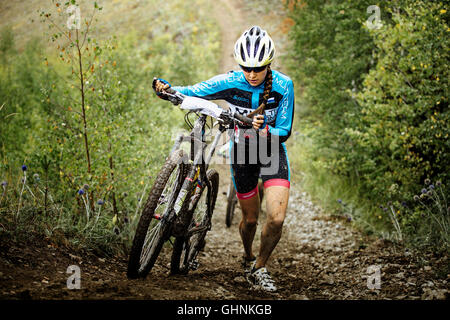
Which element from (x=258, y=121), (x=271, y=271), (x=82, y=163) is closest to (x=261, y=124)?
(x=258, y=121)

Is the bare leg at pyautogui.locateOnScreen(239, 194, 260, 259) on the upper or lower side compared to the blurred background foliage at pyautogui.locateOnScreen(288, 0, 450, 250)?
lower

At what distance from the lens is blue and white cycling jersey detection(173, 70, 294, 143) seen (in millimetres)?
3742

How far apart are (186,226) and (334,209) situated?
4.62 metres

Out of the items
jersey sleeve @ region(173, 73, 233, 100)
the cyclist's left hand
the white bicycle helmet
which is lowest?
the cyclist's left hand

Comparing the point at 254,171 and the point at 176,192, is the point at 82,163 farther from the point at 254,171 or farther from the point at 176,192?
the point at 254,171

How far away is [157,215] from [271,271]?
8.20 ft

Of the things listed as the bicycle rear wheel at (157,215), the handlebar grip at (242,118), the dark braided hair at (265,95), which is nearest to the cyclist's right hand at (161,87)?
the bicycle rear wheel at (157,215)

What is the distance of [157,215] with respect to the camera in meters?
3.14

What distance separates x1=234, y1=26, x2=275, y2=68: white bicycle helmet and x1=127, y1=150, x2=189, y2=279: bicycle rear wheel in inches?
48.0

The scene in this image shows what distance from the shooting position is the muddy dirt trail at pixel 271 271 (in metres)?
2.82

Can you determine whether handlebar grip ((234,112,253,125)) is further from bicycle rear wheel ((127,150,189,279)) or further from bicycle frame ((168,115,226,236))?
bicycle rear wheel ((127,150,189,279))

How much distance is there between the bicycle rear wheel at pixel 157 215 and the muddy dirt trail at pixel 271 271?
0.18 metres

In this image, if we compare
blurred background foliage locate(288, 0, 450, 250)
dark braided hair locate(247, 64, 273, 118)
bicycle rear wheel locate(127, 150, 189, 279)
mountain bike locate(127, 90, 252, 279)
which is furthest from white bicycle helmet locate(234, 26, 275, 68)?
blurred background foliage locate(288, 0, 450, 250)

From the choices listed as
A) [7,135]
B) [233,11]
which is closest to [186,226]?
[7,135]
